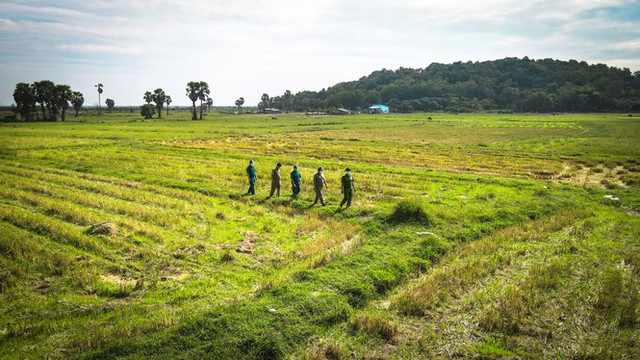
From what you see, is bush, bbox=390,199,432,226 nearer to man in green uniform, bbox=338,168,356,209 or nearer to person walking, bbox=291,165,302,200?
man in green uniform, bbox=338,168,356,209

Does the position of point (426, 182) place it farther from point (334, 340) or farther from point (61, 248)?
point (61, 248)

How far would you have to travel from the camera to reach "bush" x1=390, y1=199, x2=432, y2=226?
639 inches

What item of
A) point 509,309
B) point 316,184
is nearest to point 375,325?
point 509,309

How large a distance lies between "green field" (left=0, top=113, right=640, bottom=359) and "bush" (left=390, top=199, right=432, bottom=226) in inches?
3.7

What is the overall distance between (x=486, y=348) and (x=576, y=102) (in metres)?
171

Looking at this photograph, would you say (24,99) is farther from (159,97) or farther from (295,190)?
(295,190)

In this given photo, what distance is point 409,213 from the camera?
1639 cm

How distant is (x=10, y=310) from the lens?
8.73 metres

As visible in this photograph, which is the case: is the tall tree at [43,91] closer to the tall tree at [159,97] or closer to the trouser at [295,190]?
the tall tree at [159,97]

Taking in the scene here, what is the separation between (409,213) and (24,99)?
116168mm

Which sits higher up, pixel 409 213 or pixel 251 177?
pixel 251 177

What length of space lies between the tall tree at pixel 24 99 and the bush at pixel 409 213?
377 ft

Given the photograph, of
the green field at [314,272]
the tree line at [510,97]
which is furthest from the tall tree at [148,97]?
the green field at [314,272]

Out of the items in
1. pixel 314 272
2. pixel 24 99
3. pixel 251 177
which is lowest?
pixel 314 272
